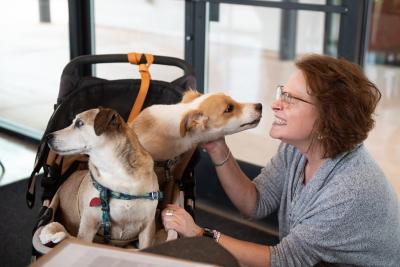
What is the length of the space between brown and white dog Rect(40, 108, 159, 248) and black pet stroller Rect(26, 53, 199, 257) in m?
0.13

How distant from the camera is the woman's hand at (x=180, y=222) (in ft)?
5.12

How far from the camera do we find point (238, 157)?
131 inches

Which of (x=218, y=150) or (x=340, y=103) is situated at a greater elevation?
(x=340, y=103)

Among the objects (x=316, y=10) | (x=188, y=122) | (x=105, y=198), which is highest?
(x=316, y=10)

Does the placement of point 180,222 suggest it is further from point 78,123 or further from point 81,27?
point 81,27

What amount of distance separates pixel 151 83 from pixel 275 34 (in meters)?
4.30

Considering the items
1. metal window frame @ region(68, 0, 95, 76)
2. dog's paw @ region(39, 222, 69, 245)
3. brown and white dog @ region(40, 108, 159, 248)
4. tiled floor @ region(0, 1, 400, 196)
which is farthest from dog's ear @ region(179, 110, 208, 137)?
metal window frame @ region(68, 0, 95, 76)

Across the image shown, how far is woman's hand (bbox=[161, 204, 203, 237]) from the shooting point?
1.56 m

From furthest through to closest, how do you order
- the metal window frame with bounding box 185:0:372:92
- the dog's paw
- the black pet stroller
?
1. the metal window frame with bounding box 185:0:372:92
2. the black pet stroller
3. the dog's paw

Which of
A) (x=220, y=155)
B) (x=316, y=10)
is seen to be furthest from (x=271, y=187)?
(x=316, y=10)

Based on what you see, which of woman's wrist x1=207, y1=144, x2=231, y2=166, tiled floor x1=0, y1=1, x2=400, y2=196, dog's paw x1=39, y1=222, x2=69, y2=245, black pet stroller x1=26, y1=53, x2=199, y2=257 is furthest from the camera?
tiled floor x1=0, y1=1, x2=400, y2=196

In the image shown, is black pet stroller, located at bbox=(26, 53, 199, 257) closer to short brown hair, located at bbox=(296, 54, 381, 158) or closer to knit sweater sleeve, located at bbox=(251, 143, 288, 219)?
knit sweater sleeve, located at bbox=(251, 143, 288, 219)

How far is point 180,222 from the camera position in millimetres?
1578

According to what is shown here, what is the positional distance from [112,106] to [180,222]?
2.09ft
